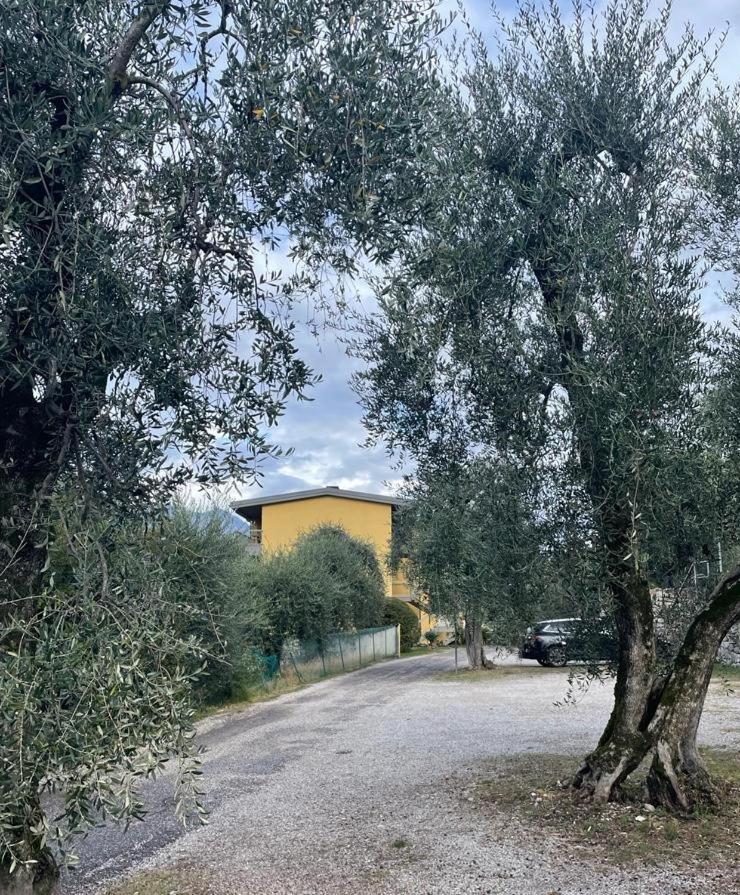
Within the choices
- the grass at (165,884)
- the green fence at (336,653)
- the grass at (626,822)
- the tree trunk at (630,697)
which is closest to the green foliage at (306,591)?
the green fence at (336,653)

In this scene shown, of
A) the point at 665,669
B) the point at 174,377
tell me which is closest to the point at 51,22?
the point at 174,377

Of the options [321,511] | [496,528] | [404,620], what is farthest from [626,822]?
[321,511]

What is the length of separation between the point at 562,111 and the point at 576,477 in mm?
4072

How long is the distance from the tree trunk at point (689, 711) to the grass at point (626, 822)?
0.22m

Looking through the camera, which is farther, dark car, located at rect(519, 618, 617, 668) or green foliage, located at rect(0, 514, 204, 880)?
dark car, located at rect(519, 618, 617, 668)

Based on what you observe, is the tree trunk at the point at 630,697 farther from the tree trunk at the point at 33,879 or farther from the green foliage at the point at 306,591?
the green foliage at the point at 306,591

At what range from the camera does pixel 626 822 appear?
7.85 meters

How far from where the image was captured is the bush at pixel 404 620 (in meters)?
40.1

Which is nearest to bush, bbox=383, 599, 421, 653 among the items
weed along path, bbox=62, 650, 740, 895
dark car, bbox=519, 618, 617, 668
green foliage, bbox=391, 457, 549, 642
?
weed along path, bbox=62, 650, 740, 895

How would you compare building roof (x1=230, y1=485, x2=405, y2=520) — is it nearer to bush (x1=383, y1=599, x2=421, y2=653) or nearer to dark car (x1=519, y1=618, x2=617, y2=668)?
bush (x1=383, y1=599, x2=421, y2=653)

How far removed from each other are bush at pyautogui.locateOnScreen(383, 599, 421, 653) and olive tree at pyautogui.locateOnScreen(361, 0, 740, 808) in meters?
31.5

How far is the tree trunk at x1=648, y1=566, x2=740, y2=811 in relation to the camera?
8.10 meters

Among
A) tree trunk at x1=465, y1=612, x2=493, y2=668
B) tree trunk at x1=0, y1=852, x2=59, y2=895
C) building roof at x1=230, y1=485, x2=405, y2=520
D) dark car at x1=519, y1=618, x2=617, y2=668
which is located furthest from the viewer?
building roof at x1=230, y1=485, x2=405, y2=520

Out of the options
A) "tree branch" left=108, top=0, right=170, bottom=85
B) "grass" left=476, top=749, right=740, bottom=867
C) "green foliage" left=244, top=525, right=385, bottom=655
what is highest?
"tree branch" left=108, top=0, right=170, bottom=85
